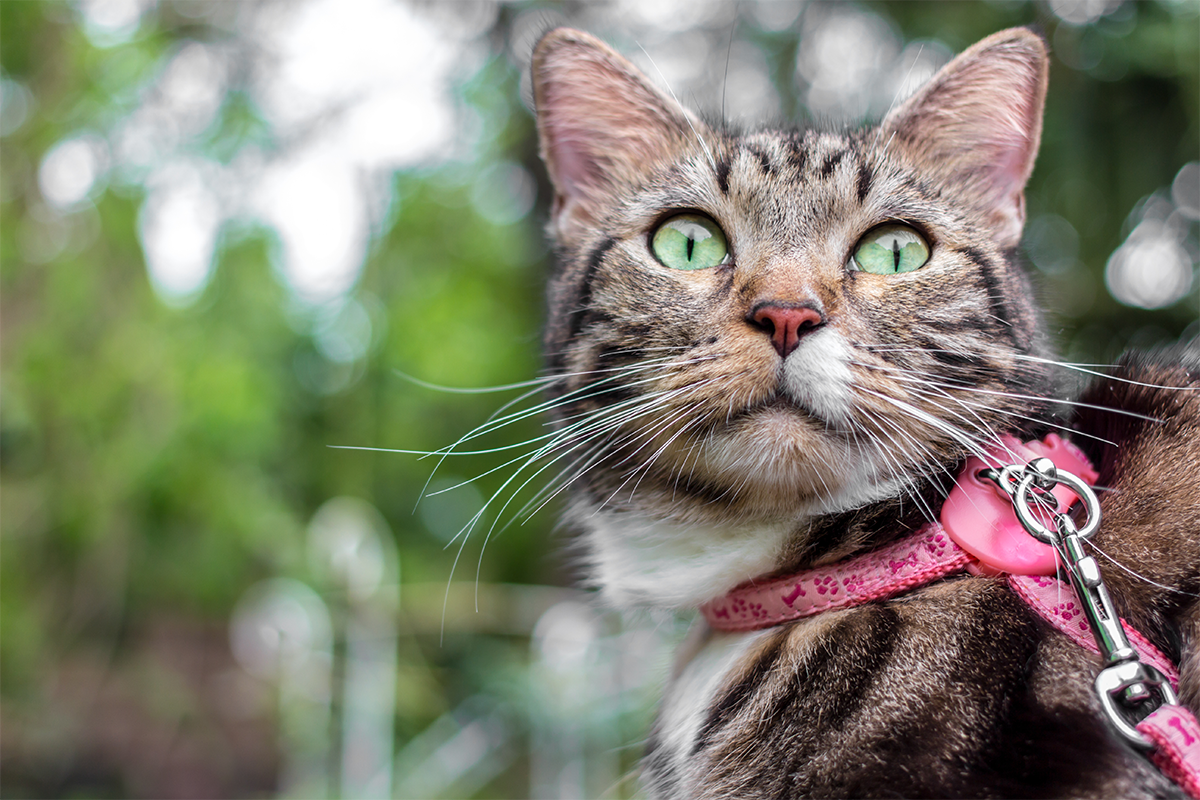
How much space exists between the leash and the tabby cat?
28 millimetres

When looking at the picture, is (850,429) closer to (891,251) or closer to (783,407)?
(783,407)

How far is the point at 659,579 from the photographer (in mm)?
1646

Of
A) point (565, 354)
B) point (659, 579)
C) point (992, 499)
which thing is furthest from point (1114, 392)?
point (565, 354)

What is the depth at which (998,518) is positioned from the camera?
1.31 m

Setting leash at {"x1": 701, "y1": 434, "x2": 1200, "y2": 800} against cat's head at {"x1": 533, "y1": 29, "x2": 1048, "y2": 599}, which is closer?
leash at {"x1": 701, "y1": 434, "x2": 1200, "y2": 800}

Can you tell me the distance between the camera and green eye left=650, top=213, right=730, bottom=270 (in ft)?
5.16

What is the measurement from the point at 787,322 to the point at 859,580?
0.45 meters

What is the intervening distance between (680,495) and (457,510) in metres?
11.7

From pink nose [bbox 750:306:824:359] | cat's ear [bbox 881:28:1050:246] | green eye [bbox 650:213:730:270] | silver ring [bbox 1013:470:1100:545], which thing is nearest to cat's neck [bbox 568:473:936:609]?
silver ring [bbox 1013:470:1100:545]

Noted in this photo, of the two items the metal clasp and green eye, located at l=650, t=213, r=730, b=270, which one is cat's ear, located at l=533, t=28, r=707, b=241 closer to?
green eye, located at l=650, t=213, r=730, b=270

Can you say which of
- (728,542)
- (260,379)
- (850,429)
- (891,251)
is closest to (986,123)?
(891,251)

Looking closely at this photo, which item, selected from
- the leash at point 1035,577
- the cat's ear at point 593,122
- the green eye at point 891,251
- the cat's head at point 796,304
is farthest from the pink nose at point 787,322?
the cat's ear at point 593,122

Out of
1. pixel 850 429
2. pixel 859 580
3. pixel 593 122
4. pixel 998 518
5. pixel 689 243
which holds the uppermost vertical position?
pixel 593 122

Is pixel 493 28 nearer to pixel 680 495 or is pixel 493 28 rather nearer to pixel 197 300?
pixel 197 300
